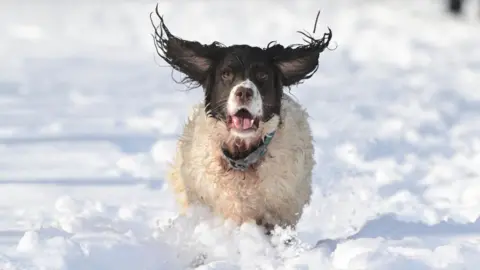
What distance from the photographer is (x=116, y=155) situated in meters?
9.30

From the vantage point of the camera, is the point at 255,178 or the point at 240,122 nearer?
the point at 240,122

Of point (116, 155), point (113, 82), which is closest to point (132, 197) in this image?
point (116, 155)

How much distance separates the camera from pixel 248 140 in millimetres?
5902

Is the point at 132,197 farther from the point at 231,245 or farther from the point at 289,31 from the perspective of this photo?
the point at 289,31

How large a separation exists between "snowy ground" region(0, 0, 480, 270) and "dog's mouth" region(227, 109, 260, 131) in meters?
0.58

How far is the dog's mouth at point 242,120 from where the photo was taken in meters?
5.73

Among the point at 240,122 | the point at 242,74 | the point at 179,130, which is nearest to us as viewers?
the point at 240,122

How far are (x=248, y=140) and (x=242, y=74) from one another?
368mm

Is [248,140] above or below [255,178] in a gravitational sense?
above

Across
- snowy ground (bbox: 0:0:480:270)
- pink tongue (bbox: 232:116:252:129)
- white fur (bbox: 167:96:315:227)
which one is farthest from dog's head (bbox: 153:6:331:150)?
snowy ground (bbox: 0:0:480:270)

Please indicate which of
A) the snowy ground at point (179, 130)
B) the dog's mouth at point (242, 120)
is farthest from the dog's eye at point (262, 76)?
the snowy ground at point (179, 130)

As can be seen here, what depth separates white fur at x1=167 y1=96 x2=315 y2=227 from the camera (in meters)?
5.99

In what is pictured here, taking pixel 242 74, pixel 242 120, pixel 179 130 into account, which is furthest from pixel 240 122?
pixel 179 130

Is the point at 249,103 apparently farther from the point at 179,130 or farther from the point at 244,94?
the point at 179,130
